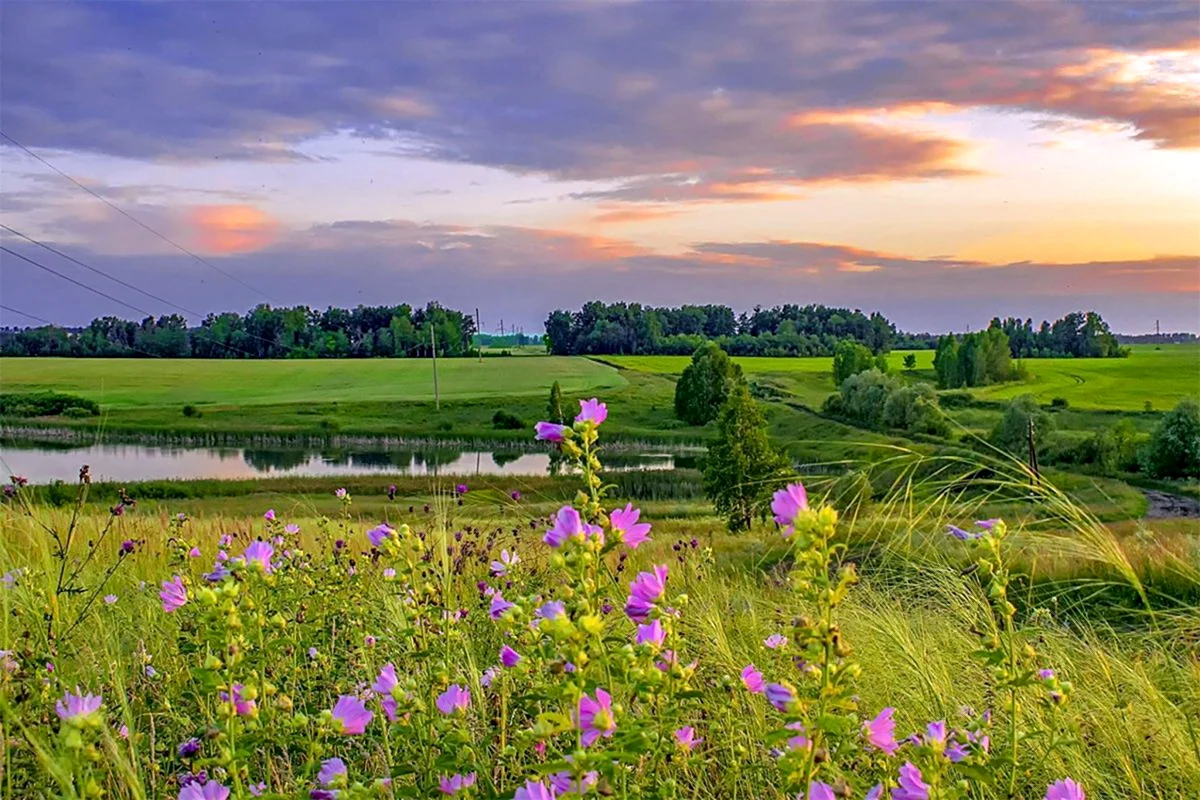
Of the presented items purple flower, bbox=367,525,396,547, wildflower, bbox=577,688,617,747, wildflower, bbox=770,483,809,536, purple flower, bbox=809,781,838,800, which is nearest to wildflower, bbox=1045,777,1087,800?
purple flower, bbox=809,781,838,800

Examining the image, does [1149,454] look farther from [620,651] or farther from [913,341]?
[913,341]

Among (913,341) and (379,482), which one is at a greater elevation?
(913,341)

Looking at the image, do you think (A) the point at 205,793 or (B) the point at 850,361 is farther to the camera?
(B) the point at 850,361

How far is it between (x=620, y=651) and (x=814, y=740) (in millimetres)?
326

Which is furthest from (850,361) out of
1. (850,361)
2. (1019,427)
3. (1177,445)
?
(1177,445)

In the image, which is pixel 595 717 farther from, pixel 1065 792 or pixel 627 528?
pixel 1065 792

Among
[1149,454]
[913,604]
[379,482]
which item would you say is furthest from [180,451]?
[913,604]

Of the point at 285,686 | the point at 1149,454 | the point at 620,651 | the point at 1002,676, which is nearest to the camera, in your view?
the point at 620,651

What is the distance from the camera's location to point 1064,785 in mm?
1499

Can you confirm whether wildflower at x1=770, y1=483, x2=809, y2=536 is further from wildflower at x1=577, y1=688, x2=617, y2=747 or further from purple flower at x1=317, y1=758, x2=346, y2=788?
purple flower at x1=317, y1=758, x2=346, y2=788

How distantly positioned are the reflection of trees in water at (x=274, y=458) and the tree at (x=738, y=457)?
27.6m

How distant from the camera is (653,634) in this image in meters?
1.50

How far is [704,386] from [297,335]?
56424 mm

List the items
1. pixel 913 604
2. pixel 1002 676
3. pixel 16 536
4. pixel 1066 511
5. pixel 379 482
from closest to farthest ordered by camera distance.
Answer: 1. pixel 1002 676
2. pixel 1066 511
3. pixel 913 604
4. pixel 16 536
5. pixel 379 482
